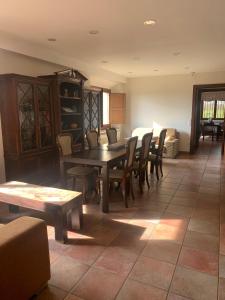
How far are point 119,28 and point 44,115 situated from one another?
2.11 m

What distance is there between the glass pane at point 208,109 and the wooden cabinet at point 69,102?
9.72m

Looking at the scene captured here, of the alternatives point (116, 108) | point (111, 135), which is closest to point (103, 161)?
point (111, 135)

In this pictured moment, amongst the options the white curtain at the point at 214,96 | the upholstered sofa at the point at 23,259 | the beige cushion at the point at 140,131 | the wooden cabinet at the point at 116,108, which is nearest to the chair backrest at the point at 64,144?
the upholstered sofa at the point at 23,259

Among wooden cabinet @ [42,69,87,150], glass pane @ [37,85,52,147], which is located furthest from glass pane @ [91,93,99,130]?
glass pane @ [37,85,52,147]

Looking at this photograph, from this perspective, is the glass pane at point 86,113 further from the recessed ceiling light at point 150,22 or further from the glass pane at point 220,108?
the glass pane at point 220,108

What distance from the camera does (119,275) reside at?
6.62ft

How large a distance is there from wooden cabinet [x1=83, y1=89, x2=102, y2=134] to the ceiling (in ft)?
3.18

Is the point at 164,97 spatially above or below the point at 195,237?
above

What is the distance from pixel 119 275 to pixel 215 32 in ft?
11.3

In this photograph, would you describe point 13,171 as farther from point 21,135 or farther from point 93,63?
point 93,63

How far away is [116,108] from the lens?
25.4 ft

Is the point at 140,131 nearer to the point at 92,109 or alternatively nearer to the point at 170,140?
the point at 170,140

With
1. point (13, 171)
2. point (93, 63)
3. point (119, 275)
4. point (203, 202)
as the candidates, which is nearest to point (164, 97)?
point (93, 63)

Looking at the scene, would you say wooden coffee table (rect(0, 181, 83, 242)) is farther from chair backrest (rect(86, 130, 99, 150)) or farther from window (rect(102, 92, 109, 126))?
window (rect(102, 92, 109, 126))
